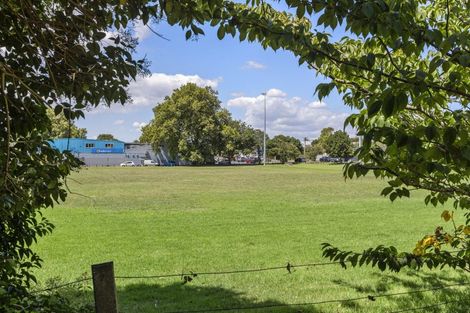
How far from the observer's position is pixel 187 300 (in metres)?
5.99

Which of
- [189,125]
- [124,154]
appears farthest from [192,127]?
[124,154]

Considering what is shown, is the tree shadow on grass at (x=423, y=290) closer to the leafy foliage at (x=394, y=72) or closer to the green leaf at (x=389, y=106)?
the leafy foliage at (x=394, y=72)

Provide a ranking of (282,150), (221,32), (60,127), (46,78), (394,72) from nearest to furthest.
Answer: (394,72) → (221,32) → (46,78) → (60,127) → (282,150)

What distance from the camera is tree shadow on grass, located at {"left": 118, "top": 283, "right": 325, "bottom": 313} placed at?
18.2 ft

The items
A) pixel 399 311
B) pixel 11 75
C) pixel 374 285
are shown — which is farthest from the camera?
pixel 374 285

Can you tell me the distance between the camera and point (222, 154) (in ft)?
300

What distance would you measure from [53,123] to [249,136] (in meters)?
92.3

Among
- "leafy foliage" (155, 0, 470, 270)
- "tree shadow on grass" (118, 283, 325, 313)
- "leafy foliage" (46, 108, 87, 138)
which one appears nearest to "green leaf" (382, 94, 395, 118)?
"leafy foliage" (155, 0, 470, 270)

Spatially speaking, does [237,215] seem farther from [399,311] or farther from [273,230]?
[399,311]

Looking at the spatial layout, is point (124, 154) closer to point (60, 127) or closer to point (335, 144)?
point (335, 144)

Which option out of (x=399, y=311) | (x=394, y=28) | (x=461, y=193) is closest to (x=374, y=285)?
(x=399, y=311)

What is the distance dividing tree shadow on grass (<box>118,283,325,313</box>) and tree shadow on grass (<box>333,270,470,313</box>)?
111cm

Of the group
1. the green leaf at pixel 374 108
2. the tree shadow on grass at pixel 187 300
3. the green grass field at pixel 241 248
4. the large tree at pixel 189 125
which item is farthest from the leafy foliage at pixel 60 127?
Answer: the large tree at pixel 189 125

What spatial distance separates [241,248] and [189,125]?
74.4m
